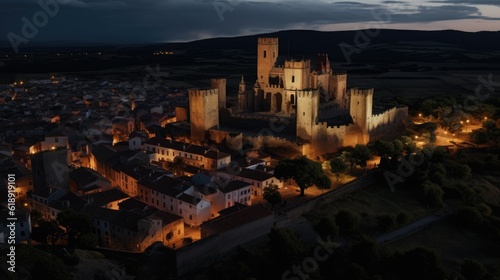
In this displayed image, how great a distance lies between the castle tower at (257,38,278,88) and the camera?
136 feet

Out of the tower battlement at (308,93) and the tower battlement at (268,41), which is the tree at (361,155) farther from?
the tower battlement at (268,41)

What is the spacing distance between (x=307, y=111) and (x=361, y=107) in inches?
180

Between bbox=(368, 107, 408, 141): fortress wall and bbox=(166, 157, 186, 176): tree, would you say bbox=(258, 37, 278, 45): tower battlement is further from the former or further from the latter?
bbox=(166, 157, 186, 176): tree

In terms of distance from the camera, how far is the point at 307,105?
32312 mm

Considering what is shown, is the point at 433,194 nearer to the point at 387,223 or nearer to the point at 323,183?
the point at 387,223

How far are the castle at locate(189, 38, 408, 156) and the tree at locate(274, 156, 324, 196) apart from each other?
17.0 ft

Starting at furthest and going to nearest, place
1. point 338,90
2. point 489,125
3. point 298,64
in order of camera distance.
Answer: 1. point 338,90
2. point 489,125
3. point 298,64

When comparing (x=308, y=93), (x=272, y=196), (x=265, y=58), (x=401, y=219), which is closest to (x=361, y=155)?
(x=308, y=93)

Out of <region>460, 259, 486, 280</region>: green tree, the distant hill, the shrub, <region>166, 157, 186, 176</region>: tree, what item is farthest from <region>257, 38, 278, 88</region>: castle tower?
the distant hill

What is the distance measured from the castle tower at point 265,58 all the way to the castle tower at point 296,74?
11.0 feet

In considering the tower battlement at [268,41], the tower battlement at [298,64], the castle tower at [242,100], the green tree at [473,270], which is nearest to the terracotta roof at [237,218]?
the green tree at [473,270]

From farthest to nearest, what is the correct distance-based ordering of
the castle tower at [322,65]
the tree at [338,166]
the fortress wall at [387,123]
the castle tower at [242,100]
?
the castle tower at [242,100], the castle tower at [322,65], the fortress wall at [387,123], the tree at [338,166]

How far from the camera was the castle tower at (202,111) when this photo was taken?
35.5 metres

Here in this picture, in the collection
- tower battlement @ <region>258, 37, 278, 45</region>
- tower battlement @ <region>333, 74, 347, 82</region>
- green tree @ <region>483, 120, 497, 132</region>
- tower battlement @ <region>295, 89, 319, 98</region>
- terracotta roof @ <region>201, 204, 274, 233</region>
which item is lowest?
terracotta roof @ <region>201, 204, 274, 233</region>
